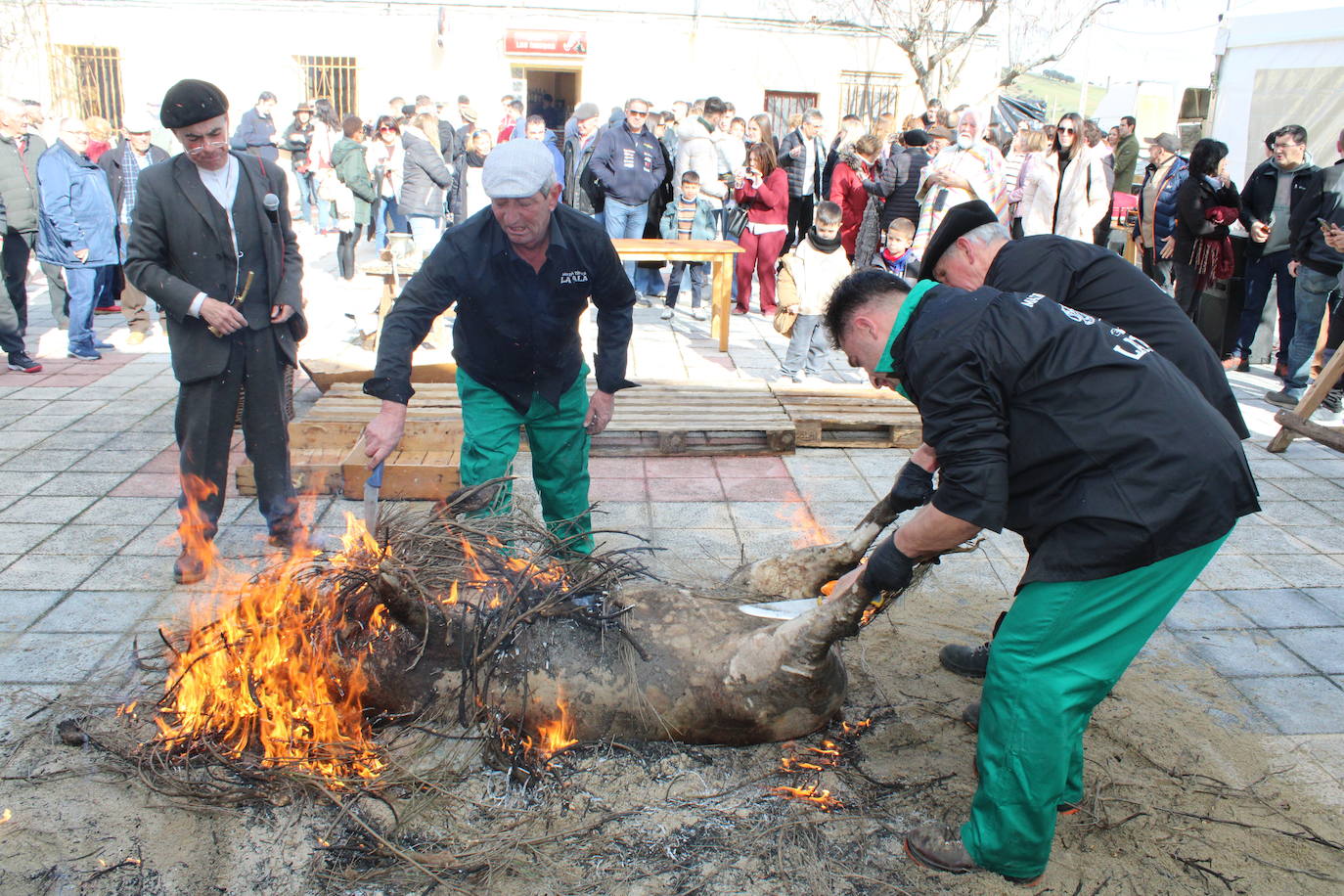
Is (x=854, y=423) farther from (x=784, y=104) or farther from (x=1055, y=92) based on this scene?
(x=1055, y=92)

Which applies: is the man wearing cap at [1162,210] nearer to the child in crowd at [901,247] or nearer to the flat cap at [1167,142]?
the flat cap at [1167,142]

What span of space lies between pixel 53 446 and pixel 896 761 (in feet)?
17.7

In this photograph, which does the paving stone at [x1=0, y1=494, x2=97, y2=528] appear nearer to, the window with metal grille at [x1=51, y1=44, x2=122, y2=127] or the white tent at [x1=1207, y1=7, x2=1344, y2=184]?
the white tent at [x1=1207, y1=7, x2=1344, y2=184]

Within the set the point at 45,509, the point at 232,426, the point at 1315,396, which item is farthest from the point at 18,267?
the point at 1315,396

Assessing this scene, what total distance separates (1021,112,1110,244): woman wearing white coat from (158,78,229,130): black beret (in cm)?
780

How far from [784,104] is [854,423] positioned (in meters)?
19.7

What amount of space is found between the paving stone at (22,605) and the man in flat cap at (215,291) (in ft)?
1.61

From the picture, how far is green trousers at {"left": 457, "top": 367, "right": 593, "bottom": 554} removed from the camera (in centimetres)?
396

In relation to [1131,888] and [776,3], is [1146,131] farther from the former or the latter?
[1131,888]

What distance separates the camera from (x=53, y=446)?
5941 mm

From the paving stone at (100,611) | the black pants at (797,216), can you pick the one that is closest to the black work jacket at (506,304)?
the paving stone at (100,611)

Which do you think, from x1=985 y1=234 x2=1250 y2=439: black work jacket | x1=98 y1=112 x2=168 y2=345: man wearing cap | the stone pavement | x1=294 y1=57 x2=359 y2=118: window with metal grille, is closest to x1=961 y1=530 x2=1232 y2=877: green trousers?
the stone pavement

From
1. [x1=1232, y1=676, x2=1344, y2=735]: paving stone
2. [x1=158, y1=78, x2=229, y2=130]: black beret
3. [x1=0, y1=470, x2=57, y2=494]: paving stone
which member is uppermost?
[x1=158, y1=78, x2=229, y2=130]: black beret

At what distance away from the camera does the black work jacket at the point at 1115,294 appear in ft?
10.1
